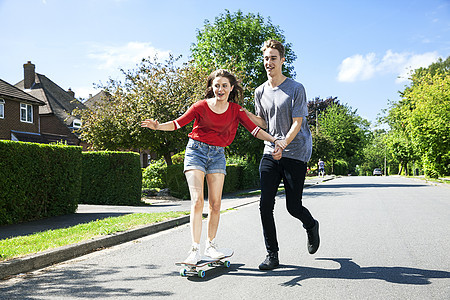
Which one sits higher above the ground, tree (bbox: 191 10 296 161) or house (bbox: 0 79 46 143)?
tree (bbox: 191 10 296 161)

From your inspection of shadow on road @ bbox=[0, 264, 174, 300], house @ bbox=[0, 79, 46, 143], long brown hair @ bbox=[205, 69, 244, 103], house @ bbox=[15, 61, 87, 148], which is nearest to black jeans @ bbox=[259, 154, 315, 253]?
long brown hair @ bbox=[205, 69, 244, 103]

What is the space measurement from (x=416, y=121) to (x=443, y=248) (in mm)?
26042

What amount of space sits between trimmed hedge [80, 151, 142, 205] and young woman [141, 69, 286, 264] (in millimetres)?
10121

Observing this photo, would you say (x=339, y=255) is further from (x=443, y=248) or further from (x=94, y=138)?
(x=94, y=138)

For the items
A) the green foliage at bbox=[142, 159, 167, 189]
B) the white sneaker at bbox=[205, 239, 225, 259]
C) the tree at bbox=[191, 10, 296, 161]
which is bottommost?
the white sneaker at bbox=[205, 239, 225, 259]

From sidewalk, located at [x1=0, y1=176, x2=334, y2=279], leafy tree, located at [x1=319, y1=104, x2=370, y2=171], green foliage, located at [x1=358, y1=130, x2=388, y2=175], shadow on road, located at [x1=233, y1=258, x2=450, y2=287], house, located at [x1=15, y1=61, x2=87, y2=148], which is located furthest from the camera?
green foliage, located at [x1=358, y1=130, x2=388, y2=175]

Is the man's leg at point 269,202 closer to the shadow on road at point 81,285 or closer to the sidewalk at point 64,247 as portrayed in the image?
the shadow on road at point 81,285

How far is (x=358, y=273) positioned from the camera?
4516mm

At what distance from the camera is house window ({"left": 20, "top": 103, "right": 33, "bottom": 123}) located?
31.8 meters

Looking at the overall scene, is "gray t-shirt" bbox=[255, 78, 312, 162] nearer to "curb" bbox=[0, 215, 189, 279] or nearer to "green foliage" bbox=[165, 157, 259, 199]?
"curb" bbox=[0, 215, 189, 279]

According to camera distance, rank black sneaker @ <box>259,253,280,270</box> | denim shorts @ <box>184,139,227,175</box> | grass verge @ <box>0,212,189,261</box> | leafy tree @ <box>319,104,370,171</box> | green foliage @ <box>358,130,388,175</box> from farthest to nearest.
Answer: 1. green foliage @ <box>358,130,388,175</box>
2. leafy tree @ <box>319,104,370,171</box>
3. grass verge @ <box>0,212,189,261</box>
4. black sneaker @ <box>259,253,280,270</box>
5. denim shorts @ <box>184,139,227,175</box>

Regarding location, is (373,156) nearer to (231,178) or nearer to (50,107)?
(50,107)

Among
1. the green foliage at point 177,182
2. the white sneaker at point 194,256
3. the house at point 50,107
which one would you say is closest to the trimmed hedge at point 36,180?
the white sneaker at point 194,256

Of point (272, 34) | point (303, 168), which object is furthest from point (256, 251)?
point (272, 34)
